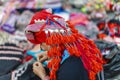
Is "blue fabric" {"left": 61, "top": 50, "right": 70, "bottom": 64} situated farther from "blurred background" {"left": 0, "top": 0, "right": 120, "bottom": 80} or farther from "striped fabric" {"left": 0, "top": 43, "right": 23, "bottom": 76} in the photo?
"striped fabric" {"left": 0, "top": 43, "right": 23, "bottom": 76}

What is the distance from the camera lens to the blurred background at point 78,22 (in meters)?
2.67

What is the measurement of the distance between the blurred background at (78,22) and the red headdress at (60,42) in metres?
0.52

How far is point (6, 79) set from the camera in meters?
2.43

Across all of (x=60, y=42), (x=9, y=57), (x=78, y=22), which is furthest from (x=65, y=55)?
(x=78, y=22)

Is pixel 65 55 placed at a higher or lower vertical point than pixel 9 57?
higher

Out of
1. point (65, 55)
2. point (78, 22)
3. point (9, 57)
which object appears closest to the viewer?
point (65, 55)

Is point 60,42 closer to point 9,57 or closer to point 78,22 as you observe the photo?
point 9,57

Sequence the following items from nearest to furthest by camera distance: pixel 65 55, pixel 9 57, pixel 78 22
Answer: pixel 65 55, pixel 9 57, pixel 78 22

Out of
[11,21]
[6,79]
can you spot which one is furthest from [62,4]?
[6,79]

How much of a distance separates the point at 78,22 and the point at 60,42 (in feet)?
5.52

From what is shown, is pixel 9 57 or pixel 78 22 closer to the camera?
pixel 9 57

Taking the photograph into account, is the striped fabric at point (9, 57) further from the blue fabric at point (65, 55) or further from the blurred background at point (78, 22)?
the blue fabric at point (65, 55)

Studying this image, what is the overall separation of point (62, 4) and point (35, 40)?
194 cm

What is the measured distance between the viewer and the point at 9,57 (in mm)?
2744
